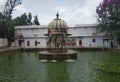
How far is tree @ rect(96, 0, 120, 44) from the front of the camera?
52000mm

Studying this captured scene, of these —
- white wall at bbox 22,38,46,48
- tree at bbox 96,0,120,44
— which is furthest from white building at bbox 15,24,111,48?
tree at bbox 96,0,120,44

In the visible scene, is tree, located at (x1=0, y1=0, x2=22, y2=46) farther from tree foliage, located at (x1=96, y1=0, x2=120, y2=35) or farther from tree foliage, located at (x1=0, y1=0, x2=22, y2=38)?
tree foliage, located at (x1=96, y1=0, x2=120, y2=35)

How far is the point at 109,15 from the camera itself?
178ft

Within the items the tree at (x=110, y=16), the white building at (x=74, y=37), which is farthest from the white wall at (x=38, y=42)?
the tree at (x=110, y=16)

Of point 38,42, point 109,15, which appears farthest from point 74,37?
point 109,15

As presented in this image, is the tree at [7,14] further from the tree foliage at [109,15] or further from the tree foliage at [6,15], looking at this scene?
the tree foliage at [109,15]

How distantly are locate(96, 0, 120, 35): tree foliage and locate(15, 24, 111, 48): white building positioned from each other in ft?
18.4

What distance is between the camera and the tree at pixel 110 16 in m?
52.0

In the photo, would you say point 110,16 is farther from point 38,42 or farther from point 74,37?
point 38,42

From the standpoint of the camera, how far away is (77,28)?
6350cm

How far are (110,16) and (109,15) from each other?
0.35 m

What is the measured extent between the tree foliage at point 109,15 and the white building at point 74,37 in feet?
18.4

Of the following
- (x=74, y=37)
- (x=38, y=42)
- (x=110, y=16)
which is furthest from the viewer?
(x=38, y=42)

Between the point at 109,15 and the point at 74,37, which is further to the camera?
the point at 74,37
